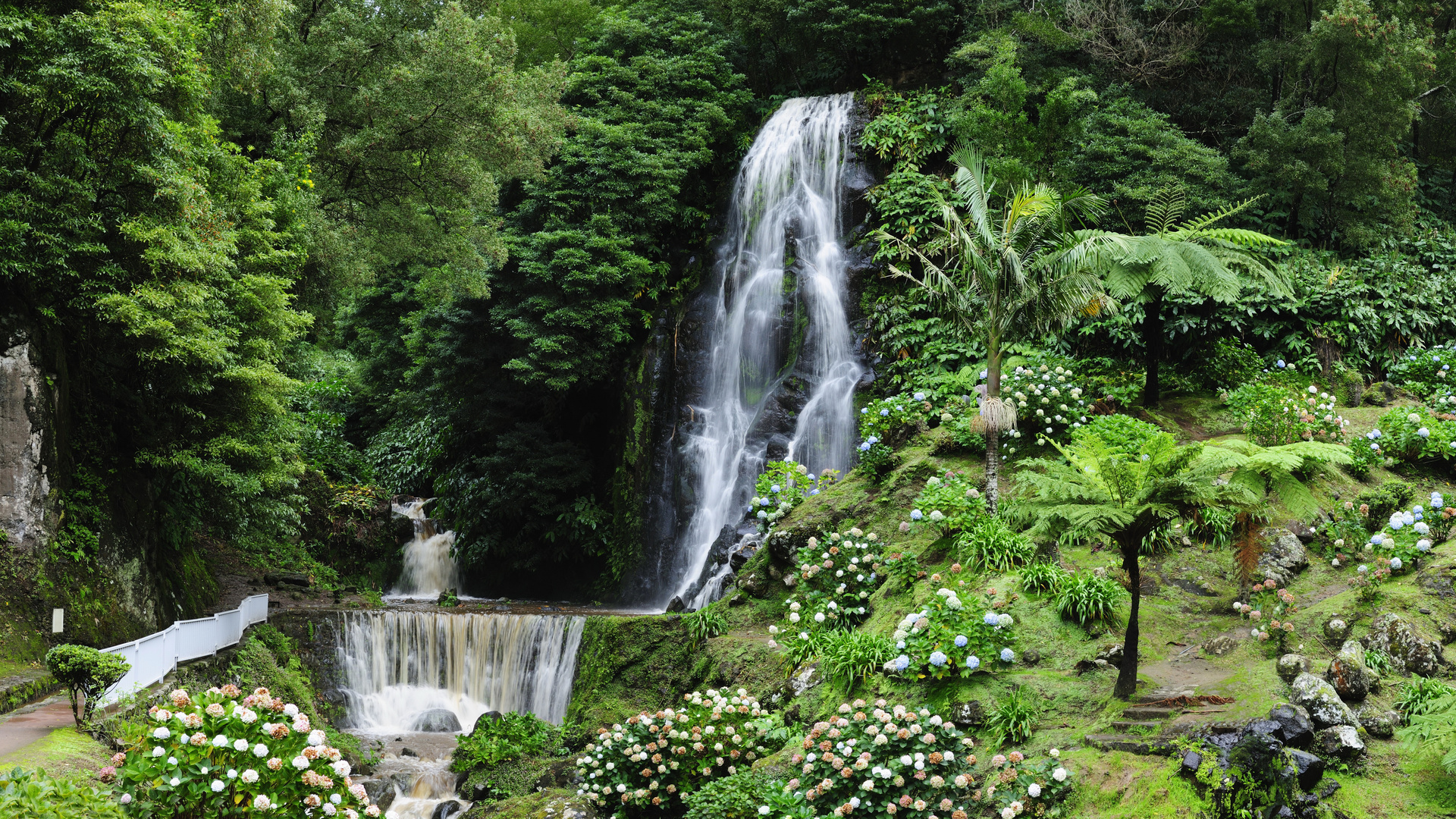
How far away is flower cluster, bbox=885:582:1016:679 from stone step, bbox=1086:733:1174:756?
117cm

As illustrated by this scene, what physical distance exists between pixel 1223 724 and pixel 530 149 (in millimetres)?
14768

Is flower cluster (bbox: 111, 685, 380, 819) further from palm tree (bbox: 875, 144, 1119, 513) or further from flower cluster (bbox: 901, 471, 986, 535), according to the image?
palm tree (bbox: 875, 144, 1119, 513)

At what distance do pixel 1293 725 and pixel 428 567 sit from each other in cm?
1915

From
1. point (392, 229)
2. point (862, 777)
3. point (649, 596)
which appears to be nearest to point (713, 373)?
point (649, 596)

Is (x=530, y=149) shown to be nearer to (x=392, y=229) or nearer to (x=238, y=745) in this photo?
(x=392, y=229)

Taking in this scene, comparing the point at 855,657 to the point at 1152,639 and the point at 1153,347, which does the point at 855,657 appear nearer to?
the point at 1152,639

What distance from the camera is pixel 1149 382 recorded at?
1360 centimetres

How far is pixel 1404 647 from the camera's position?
23.1 feet

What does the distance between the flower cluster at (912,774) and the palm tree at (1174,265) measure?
678cm

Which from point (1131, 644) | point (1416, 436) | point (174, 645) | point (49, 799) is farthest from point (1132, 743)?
point (174, 645)

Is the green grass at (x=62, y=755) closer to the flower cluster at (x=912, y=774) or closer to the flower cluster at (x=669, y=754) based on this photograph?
the flower cluster at (x=669, y=754)

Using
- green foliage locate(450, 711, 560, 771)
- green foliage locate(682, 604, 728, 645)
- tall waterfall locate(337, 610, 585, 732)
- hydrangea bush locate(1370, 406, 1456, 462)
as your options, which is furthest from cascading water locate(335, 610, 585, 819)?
hydrangea bush locate(1370, 406, 1456, 462)

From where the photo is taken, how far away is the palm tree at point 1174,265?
11766 mm

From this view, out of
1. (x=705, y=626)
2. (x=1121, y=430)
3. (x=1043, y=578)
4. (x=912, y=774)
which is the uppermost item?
(x=1121, y=430)
